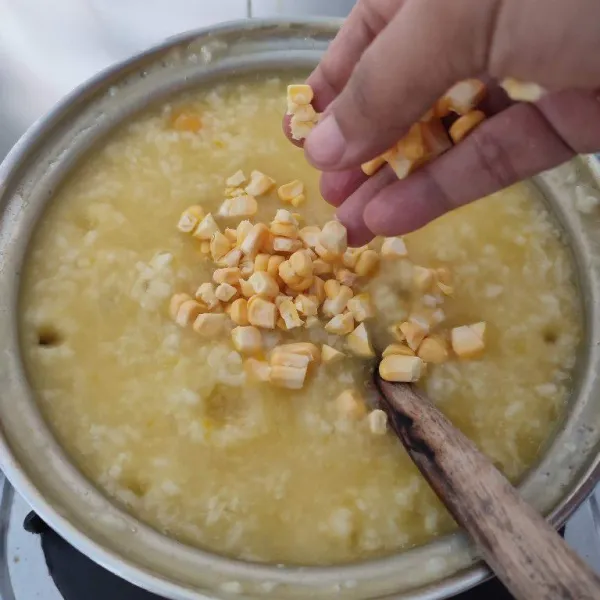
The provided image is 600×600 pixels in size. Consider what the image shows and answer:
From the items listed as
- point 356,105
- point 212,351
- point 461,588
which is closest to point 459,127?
point 356,105

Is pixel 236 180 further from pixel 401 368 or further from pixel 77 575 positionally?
pixel 77 575

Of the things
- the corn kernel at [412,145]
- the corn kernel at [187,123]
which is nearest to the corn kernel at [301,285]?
the corn kernel at [412,145]

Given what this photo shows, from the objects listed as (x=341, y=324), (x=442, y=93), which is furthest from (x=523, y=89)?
(x=341, y=324)

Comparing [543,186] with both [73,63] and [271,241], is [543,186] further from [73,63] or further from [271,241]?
[73,63]

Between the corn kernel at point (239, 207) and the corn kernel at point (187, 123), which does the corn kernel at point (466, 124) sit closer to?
the corn kernel at point (239, 207)

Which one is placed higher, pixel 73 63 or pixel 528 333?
pixel 73 63

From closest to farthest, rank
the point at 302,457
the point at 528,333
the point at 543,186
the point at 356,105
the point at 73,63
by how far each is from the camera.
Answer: the point at 356,105
the point at 302,457
the point at 528,333
the point at 543,186
the point at 73,63

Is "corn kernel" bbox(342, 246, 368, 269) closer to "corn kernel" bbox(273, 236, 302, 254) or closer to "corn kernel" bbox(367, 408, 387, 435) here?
"corn kernel" bbox(273, 236, 302, 254)
